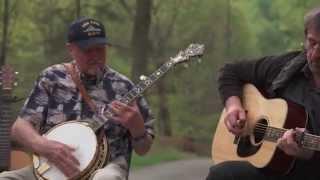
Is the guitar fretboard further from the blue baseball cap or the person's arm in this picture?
the blue baseball cap

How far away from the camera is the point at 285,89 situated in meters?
3.93

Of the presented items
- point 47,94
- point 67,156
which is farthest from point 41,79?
point 67,156

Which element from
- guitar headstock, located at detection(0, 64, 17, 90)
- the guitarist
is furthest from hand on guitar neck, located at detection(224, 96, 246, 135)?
guitar headstock, located at detection(0, 64, 17, 90)

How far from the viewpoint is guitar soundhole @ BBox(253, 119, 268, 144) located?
391 centimetres

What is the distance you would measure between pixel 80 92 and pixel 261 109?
3.22 ft

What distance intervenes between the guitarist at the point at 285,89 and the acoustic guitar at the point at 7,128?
4.81 feet

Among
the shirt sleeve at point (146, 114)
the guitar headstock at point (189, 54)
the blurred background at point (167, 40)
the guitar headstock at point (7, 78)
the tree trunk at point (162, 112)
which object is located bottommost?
the tree trunk at point (162, 112)

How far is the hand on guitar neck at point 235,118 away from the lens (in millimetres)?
4059

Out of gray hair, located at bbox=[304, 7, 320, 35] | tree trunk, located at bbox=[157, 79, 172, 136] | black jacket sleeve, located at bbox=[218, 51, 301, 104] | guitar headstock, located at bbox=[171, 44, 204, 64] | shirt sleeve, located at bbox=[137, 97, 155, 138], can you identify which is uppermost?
gray hair, located at bbox=[304, 7, 320, 35]

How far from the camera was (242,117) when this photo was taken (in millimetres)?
4059

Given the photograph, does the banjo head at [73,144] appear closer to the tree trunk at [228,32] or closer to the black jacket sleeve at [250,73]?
the black jacket sleeve at [250,73]

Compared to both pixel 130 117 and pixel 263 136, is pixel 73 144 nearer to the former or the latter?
pixel 130 117

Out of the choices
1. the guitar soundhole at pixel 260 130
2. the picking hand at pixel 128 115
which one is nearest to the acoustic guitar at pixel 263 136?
the guitar soundhole at pixel 260 130

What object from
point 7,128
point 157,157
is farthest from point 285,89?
point 157,157
